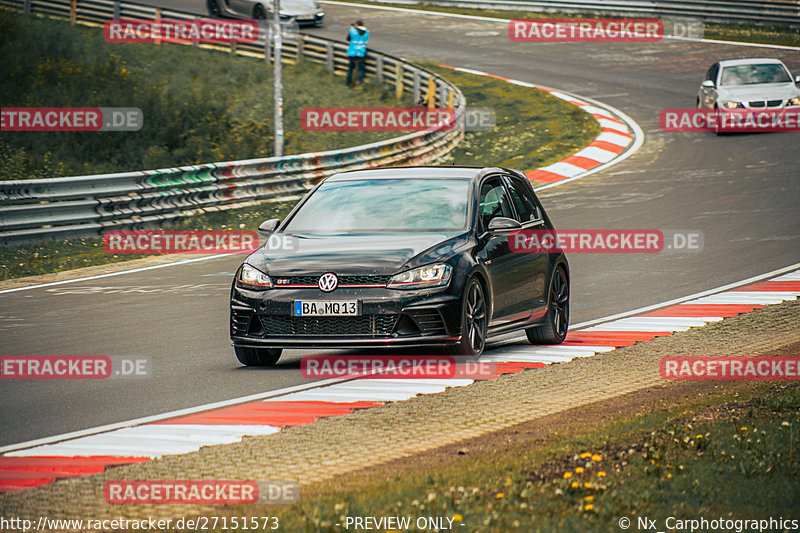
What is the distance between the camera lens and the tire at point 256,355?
1016 centimetres

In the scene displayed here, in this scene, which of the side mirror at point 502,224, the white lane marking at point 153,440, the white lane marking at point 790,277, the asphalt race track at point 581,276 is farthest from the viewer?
the white lane marking at point 790,277

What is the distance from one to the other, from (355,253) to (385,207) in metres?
1.05

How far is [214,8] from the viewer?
136ft

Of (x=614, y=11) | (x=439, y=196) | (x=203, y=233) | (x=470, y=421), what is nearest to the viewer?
(x=470, y=421)

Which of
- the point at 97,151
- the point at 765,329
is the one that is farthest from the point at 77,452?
the point at 97,151

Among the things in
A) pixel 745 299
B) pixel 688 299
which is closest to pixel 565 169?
pixel 688 299

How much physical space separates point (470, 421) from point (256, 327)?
2645 millimetres

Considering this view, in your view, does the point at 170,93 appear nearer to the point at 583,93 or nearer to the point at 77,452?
the point at 583,93

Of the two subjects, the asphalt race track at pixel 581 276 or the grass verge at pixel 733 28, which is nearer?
the asphalt race track at pixel 581 276

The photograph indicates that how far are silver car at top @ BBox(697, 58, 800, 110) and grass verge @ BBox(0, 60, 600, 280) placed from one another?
2.96 metres

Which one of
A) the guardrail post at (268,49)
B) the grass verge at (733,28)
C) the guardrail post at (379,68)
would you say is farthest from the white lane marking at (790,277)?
the grass verge at (733,28)

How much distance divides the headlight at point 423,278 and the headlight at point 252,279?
1.03 metres

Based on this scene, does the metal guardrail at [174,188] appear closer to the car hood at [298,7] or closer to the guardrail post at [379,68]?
the guardrail post at [379,68]

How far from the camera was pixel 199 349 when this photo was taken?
11070mm
